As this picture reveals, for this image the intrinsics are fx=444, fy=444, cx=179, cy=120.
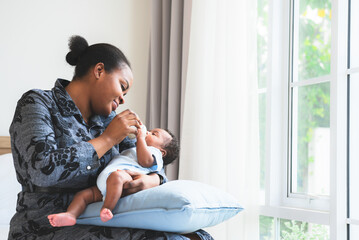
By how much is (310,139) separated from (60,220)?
139 centimetres

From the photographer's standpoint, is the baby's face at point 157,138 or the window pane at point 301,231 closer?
the baby's face at point 157,138

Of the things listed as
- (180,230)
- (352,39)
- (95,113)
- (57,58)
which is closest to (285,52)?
(352,39)

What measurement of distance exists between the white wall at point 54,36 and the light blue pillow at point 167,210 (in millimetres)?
1907

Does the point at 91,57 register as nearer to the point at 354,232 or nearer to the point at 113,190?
the point at 113,190

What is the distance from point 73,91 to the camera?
1.62 meters

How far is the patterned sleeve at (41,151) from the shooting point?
4.38 ft

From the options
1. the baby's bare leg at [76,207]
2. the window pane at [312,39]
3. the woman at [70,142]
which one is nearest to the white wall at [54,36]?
the window pane at [312,39]

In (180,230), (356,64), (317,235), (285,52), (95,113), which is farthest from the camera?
(285,52)

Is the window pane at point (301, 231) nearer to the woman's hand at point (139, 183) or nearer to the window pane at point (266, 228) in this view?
the window pane at point (266, 228)

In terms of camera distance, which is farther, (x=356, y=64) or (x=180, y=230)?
(x=356, y=64)

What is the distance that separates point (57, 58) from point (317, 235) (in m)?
2.11

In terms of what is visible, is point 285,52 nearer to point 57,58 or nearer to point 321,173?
point 321,173

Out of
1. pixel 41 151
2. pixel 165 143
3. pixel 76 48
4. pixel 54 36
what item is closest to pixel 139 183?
pixel 41 151

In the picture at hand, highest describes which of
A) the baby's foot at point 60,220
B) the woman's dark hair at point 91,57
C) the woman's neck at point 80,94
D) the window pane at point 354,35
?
the window pane at point 354,35
